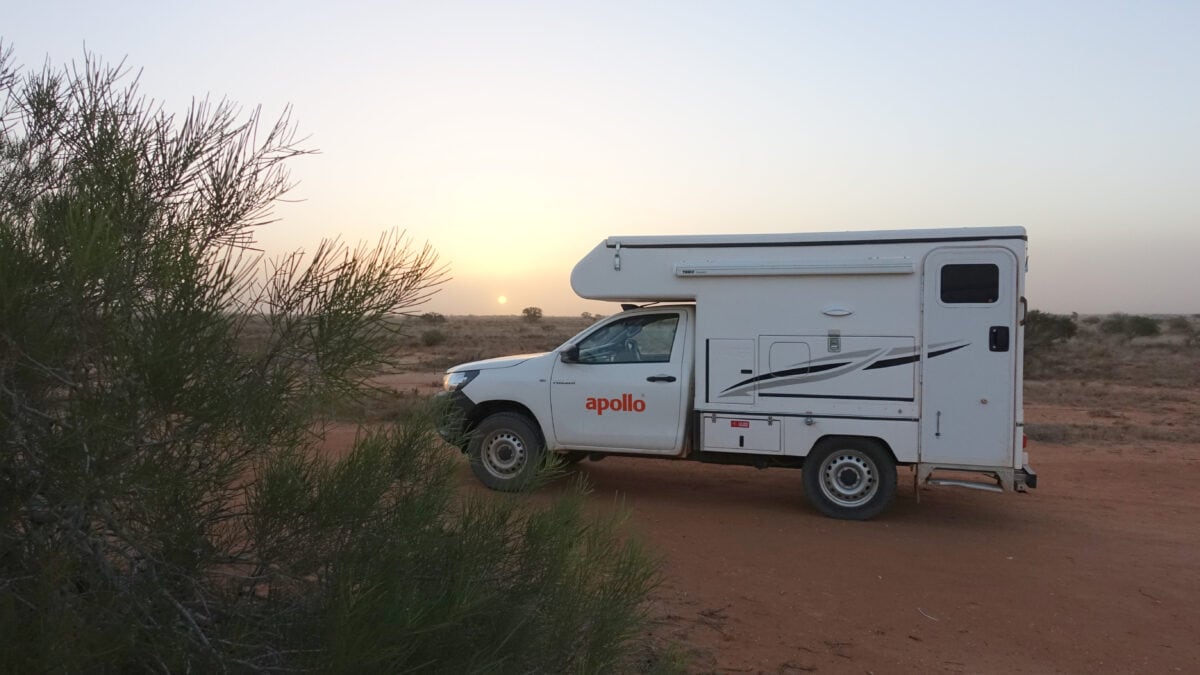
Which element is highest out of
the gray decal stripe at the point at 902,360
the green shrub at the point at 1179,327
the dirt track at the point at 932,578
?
the green shrub at the point at 1179,327

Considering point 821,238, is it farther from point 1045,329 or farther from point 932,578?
point 1045,329

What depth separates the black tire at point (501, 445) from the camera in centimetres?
898

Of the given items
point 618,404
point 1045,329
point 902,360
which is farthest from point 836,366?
point 1045,329

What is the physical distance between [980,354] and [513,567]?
5773mm

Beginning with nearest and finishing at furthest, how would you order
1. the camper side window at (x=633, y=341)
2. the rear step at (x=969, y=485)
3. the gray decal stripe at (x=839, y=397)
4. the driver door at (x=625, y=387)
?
1. the rear step at (x=969, y=485)
2. the gray decal stripe at (x=839, y=397)
3. the driver door at (x=625, y=387)
4. the camper side window at (x=633, y=341)

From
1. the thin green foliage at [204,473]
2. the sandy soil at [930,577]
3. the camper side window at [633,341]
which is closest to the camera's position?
the thin green foliage at [204,473]

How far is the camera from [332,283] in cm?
275

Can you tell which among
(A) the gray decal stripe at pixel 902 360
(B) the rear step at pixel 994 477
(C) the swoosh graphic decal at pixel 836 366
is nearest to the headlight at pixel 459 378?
(C) the swoosh graphic decal at pixel 836 366

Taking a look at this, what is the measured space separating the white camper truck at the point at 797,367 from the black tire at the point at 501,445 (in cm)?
2

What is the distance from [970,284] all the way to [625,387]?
11.3ft

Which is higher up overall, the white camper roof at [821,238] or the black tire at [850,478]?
the white camper roof at [821,238]

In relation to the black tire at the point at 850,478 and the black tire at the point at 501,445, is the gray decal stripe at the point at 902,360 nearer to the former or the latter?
the black tire at the point at 850,478

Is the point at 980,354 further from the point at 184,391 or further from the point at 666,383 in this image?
the point at 184,391

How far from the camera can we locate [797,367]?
824cm
